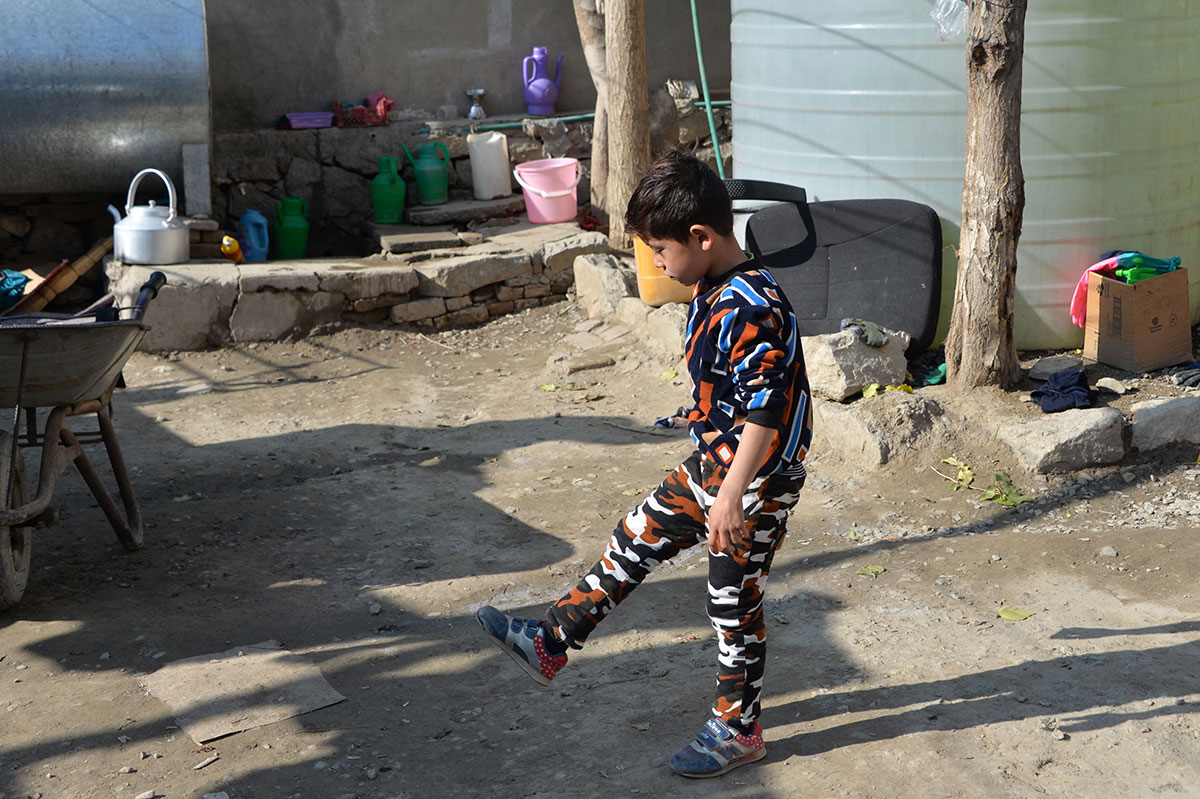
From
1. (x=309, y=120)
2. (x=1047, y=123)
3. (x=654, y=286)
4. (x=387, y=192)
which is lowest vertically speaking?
(x=654, y=286)

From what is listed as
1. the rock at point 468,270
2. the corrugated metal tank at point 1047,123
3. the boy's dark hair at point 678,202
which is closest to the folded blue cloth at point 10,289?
the rock at point 468,270

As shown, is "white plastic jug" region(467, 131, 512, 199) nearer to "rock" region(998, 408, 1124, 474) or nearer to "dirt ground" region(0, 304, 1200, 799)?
"dirt ground" region(0, 304, 1200, 799)

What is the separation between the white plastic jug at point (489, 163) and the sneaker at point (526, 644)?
683 centimetres

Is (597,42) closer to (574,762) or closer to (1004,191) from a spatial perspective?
(1004,191)

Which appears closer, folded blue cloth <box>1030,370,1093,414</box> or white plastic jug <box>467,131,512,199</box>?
folded blue cloth <box>1030,370,1093,414</box>

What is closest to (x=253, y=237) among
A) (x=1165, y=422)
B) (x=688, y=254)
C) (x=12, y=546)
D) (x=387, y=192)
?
(x=387, y=192)

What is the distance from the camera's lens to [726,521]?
102 inches

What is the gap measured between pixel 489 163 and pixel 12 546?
19.9ft

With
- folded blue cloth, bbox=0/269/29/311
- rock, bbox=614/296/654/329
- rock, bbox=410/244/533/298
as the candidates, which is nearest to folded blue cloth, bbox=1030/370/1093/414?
rock, bbox=614/296/654/329

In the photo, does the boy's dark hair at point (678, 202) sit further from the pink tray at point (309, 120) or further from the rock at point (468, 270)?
the pink tray at point (309, 120)

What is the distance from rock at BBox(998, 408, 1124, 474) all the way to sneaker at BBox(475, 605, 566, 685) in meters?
2.77

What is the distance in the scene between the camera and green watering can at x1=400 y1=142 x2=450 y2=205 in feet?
30.1

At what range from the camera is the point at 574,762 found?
2941mm

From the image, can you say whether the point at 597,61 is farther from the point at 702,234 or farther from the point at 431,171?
the point at 702,234
